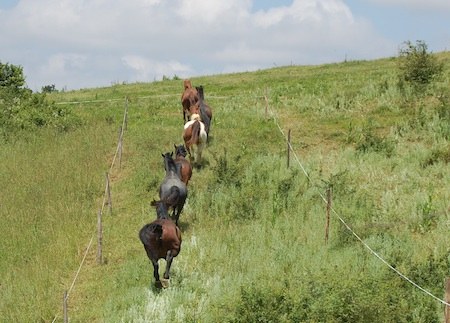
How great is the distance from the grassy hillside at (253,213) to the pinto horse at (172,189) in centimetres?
83

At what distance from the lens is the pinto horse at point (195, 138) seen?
725 inches

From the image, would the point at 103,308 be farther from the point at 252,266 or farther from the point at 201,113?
the point at 201,113

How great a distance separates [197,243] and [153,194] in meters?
4.12

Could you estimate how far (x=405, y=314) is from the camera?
35.0 ft

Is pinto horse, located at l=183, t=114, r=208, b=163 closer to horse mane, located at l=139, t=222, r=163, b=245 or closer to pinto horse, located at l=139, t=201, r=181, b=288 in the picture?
pinto horse, located at l=139, t=201, r=181, b=288

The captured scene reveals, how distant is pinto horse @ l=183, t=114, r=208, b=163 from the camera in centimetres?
1842

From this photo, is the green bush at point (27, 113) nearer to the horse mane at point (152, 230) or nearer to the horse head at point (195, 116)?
the horse head at point (195, 116)

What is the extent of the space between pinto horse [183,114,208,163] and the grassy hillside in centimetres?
48

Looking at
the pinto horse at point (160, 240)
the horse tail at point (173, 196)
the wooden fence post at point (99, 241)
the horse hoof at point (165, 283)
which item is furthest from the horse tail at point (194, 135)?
the horse hoof at point (165, 283)

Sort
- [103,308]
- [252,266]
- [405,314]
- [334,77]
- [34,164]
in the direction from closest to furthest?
[405,314] < [103,308] < [252,266] < [34,164] < [334,77]

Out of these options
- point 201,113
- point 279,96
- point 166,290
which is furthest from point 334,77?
point 166,290

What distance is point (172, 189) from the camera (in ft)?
46.5

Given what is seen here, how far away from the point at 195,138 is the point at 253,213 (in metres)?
3.30

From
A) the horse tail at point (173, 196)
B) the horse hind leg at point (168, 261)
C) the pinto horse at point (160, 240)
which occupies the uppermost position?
the horse tail at point (173, 196)
